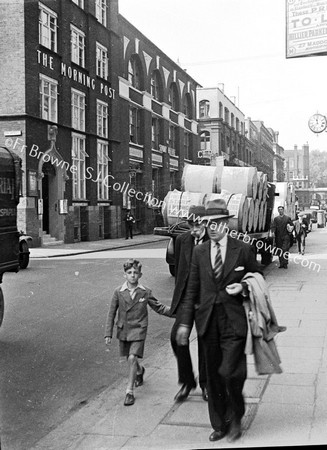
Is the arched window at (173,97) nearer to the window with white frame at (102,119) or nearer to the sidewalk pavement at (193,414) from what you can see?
the window with white frame at (102,119)

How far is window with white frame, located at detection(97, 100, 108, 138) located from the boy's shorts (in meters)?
22.8

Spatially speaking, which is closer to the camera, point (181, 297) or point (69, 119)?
point (181, 297)

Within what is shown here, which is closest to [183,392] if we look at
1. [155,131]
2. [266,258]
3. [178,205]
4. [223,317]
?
[223,317]

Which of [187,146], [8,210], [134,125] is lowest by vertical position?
[8,210]

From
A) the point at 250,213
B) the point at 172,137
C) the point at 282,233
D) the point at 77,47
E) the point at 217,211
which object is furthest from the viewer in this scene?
the point at 172,137

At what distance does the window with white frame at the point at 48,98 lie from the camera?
2272cm

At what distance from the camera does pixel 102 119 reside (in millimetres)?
27797

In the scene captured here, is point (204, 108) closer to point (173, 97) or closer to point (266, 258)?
point (173, 97)

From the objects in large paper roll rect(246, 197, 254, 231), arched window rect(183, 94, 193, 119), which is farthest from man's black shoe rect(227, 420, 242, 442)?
arched window rect(183, 94, 193, 119)

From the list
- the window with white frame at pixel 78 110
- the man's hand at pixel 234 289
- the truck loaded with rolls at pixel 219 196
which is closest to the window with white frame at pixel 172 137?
the window with white frame at pixel 78 110

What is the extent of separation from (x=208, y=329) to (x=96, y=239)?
23.0 meters

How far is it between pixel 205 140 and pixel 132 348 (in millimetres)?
50742

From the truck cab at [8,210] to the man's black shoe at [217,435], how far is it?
422 centimetres

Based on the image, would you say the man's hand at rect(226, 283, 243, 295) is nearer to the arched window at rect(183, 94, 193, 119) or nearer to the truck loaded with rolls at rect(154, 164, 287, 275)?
the truck loaded with rolls at rect(154, 164, 287, 275)
